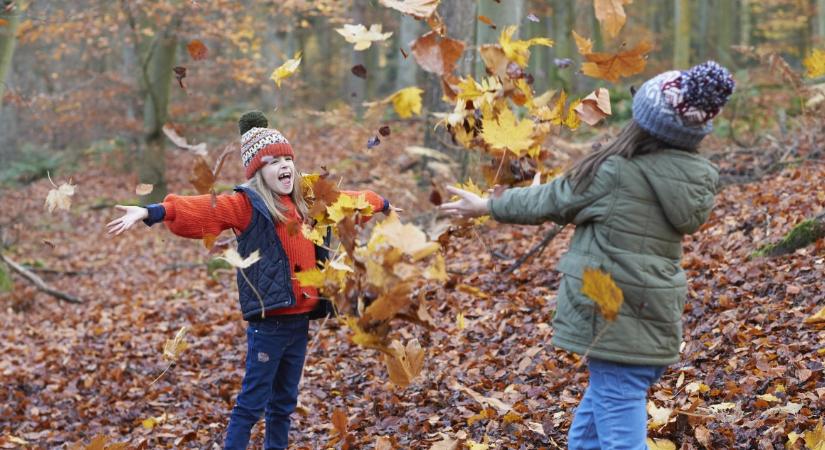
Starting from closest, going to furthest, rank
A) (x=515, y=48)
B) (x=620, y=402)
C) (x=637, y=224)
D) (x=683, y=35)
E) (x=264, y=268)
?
1. (x=637, y=224)
2. (x=620, y=402)
3. (x=264, y=268)
4. (x=515, y=48)
5. (x=683, y=35)

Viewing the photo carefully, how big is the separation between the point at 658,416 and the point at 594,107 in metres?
1.54

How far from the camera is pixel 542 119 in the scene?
4078mm

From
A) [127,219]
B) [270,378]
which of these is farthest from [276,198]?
[270,378]

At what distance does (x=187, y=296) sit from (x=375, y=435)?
5.65 metres

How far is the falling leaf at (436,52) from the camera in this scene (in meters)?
3.71

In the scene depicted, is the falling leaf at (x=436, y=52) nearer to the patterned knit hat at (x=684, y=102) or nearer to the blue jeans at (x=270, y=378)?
the patterned knit hat at (x=684, y=102)

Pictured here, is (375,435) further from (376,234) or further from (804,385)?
(804,385)

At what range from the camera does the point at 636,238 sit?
2.76 meters

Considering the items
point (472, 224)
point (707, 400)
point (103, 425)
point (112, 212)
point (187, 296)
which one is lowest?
point (112, 212)

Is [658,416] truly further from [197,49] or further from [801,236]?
[197,49]

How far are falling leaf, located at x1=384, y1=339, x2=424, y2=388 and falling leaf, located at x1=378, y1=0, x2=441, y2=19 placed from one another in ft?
4.92

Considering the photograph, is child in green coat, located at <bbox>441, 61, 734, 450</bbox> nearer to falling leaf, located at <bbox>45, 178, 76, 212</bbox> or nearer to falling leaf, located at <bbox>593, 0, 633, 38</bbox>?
falling leaf, located at <bbox>593, 0, 633, 38</bbox>

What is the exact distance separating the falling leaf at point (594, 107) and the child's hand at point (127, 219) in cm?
213

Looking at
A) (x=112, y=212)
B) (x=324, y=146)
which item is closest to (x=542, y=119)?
(x=112, y=212)
